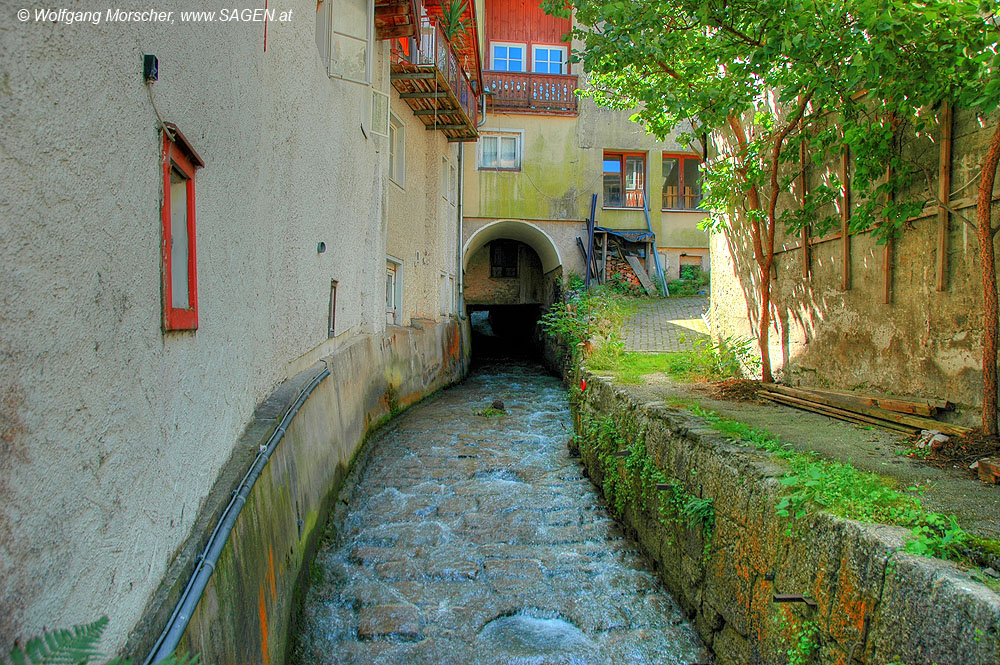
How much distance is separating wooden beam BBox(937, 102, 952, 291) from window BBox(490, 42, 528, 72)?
16730 mm

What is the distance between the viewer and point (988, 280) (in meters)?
3.97

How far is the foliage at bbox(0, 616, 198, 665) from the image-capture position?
156 cm

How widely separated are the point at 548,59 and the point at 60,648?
68.4 feet

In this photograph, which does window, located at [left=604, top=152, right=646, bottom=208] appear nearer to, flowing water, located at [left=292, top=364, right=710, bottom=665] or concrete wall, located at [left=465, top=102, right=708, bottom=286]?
concrete wall, located at [left=465, top=102, right=708, bottom=286]

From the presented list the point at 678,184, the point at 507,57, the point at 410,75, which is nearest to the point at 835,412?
the point at 410,75

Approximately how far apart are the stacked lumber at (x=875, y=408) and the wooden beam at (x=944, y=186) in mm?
913

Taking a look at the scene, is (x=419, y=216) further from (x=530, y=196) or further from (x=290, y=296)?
(x=290, y=296)

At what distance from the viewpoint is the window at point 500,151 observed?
18594mm

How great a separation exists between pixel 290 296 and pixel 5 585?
473cm

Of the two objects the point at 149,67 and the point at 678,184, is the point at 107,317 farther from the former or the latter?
the point at 678,184

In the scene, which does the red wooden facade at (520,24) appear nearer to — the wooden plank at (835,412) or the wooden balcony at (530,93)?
the wooden balcony at (530,93)

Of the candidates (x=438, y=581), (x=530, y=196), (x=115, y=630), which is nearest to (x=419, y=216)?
(x=530, y=196)

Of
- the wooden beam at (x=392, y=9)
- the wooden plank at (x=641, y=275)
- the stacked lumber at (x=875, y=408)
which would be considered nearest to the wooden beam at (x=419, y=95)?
the wooden beam at (x=392, y=9)

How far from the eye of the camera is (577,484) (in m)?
7.53
